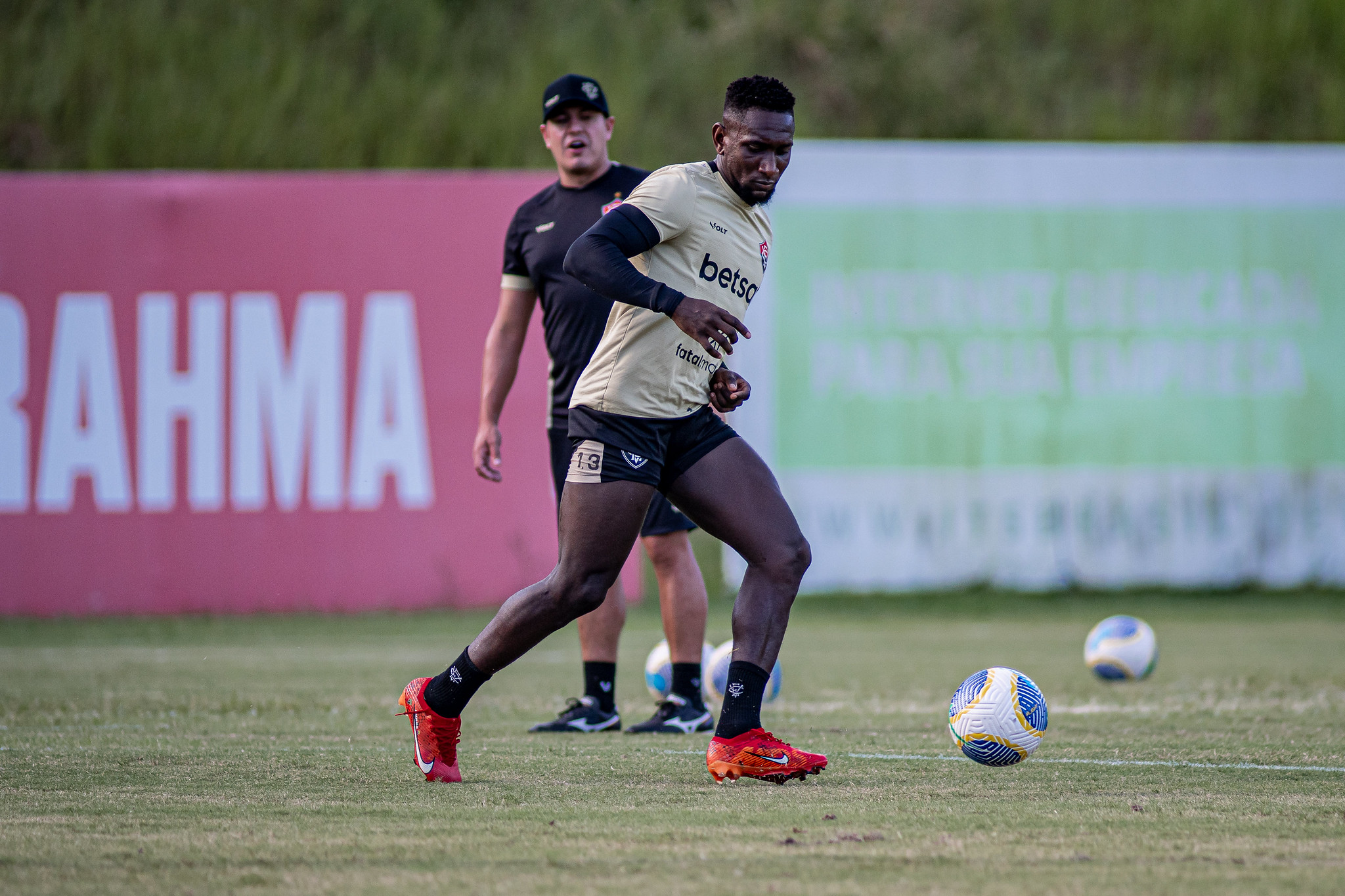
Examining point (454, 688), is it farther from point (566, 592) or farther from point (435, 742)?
point (566, 592)

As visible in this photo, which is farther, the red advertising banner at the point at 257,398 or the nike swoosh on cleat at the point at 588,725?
the red advertising banner at the point at 257,398

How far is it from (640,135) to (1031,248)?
3.98 m

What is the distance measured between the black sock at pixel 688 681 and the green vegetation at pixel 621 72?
9760 mm

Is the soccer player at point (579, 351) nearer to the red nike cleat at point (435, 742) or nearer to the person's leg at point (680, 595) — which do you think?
the person's leg at point (680, 595)

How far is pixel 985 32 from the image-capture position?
1819 cm

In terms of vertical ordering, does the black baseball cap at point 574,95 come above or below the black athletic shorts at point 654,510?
above

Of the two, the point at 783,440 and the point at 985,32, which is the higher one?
the point at 985,32

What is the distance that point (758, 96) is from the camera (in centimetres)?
480

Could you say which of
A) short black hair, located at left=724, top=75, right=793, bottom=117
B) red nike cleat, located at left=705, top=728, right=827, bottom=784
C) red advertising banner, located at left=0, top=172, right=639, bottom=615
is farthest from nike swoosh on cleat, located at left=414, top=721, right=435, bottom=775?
red advertising banner, located at left=0, top=172, right=639, bottom=615

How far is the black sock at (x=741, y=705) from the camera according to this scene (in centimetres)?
471

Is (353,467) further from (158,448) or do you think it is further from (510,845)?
(510,845)

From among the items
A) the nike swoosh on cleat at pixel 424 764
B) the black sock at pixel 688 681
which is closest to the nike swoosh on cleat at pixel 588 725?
the black sock at pixel 688 681

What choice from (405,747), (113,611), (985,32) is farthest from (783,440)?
(405,747)

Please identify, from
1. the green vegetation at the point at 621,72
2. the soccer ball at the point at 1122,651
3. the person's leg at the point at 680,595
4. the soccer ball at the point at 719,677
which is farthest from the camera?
the green vegetation at the point at 621,72
